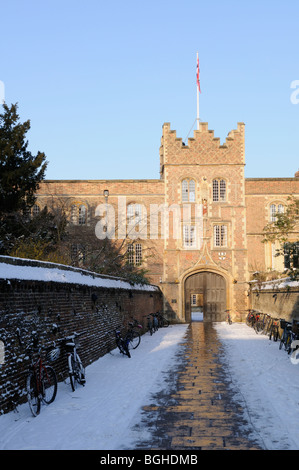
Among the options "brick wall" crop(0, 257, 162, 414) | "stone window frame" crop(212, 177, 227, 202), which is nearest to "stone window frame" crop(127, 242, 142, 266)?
"stone window frame" crop(212, 177, 227, 202)

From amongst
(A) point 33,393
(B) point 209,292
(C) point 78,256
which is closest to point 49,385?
(A) point 33,393

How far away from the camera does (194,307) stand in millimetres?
59719

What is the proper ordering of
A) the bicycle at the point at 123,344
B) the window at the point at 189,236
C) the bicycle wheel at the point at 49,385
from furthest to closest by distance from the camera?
the window at the point at 189,236, the bicycle at the point at 123,344, the bicycle wheel at the point at 49,385

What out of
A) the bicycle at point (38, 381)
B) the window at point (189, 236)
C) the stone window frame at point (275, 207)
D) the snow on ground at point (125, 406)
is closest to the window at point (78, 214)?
the window at point (189, 236)

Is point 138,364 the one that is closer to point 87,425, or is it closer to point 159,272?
point 87,425

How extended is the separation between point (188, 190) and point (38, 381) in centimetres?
2905

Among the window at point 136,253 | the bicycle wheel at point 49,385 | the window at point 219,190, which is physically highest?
the window at point 219,190

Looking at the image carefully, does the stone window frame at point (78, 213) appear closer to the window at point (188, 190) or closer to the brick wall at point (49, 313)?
the window at point (188, 190)

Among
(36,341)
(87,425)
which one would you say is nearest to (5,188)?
(36,341)

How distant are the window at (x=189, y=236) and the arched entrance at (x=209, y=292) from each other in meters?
2.21

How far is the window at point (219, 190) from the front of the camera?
3619cm

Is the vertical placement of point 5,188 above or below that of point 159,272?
above

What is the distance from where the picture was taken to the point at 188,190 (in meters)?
36.3

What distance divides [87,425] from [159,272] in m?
29.0
